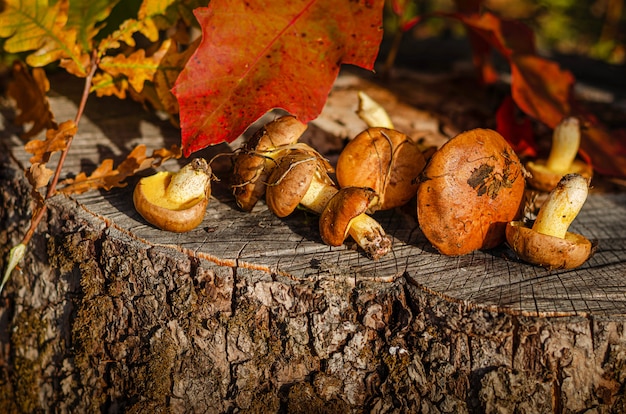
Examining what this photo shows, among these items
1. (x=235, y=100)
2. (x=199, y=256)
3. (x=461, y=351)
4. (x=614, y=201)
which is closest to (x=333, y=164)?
(x=235, y=100)

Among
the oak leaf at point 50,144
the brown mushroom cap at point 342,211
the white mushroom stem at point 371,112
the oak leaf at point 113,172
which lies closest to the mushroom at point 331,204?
the brown mushroom cap at point 342,211

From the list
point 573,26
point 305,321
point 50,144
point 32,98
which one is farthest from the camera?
point 573,26

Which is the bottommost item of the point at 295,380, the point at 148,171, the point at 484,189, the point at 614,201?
the point at 295,380

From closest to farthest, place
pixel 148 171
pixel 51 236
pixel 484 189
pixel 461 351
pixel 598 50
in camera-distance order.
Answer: pixel 461 351
pixel 484 189
pixel 51 236
pixel 148 171
pixel 598 50

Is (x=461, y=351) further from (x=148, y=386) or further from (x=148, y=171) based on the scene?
(x=148, y=171)

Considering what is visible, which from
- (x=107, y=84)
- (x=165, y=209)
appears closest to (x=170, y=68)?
(x=107, y=84)

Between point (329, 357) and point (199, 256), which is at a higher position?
point (199, 256)

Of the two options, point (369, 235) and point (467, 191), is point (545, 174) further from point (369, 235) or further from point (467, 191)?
point (369, 235)

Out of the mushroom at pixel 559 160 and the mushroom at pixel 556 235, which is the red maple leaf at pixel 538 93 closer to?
the mushroom at pixel 559 160
